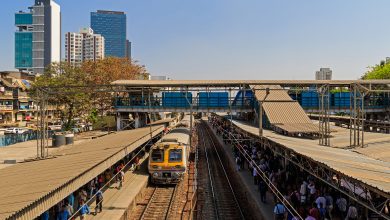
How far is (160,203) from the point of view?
19922 millimetres

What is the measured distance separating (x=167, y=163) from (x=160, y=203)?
358 centimetres

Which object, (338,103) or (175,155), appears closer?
(175,155)

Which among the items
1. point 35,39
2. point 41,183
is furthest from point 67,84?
point 35,39

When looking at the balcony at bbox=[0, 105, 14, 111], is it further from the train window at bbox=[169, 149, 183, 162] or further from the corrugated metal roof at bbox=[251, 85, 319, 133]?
the train window at bbox=[169, 149, 183, 162]

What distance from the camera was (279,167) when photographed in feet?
76.6

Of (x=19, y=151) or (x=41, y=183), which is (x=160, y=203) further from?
(x=19, y=151)

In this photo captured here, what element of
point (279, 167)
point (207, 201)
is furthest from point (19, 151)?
point (279, 167)

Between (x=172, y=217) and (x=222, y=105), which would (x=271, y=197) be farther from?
Result: (x=222, y=105)

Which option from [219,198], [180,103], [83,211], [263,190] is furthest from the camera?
[180,103]

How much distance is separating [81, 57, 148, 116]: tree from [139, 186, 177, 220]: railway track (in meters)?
32.1

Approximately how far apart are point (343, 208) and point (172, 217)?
7800mm

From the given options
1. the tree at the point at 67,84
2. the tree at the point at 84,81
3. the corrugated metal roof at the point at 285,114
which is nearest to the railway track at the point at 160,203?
the corrugated metal roof at the point at 285,114

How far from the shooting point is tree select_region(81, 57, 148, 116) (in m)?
54.2

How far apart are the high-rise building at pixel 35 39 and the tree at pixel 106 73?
121 m
